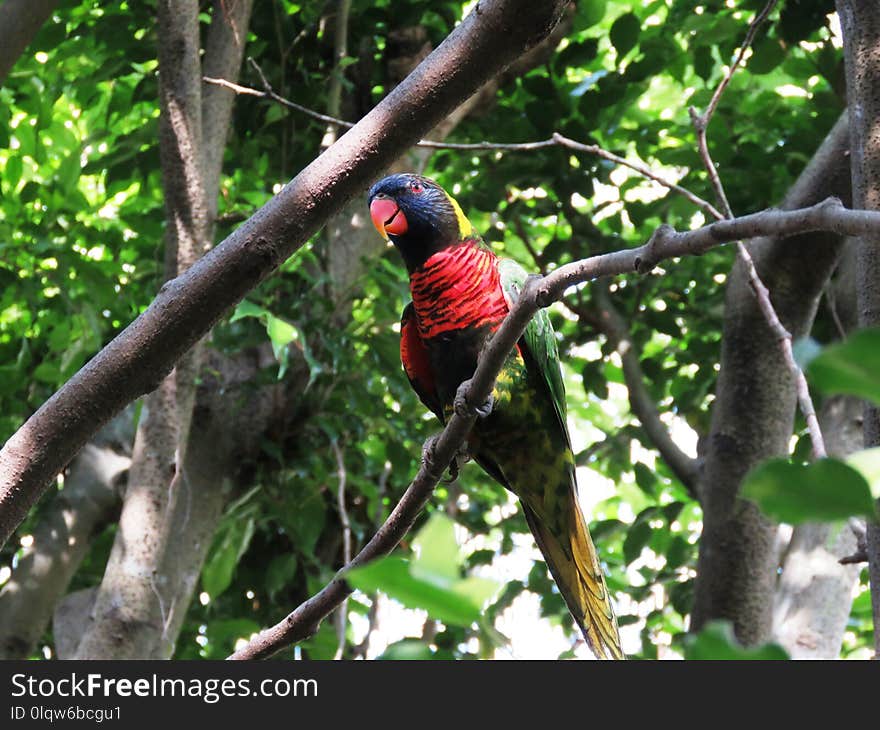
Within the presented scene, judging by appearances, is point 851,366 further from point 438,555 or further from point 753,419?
point 753,419

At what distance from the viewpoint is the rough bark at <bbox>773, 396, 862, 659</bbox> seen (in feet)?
10.9

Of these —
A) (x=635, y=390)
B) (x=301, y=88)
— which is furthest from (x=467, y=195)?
(x=635, y=390)

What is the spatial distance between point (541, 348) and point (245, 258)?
4.86ft

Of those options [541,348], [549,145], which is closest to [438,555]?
[549,145]

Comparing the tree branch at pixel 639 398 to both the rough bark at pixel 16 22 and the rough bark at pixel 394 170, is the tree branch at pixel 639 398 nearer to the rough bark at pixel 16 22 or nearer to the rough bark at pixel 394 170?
the rough bark at pixel 394 170

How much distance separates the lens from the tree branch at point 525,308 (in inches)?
43.5

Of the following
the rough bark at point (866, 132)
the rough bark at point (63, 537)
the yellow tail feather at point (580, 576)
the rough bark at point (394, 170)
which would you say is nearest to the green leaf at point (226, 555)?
the rough bark at point (63, 537)

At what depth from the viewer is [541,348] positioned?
9.44ft

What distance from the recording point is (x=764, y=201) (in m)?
4.12

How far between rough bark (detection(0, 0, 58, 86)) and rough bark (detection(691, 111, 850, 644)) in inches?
93.3

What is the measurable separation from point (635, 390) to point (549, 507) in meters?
1.30

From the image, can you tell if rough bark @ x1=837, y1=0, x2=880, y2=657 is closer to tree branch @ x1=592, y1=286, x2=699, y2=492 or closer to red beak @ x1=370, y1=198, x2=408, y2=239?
red beak @ x1=370, y1=198, x2=408, y2=239

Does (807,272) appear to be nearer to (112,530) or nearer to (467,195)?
(467,195)

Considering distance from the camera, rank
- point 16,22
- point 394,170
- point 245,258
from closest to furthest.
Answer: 1. point 245,258
2. point 16,22
3. point 394,170
